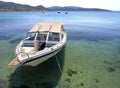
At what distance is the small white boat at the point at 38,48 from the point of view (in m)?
12.6

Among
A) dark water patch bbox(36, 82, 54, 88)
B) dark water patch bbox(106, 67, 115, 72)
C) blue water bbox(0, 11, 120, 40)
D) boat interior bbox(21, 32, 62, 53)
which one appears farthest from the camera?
blue water bbox(0, 11, 120, 40)

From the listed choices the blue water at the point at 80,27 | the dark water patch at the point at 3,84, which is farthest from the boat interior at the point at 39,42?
the blue water at the point at 80,27

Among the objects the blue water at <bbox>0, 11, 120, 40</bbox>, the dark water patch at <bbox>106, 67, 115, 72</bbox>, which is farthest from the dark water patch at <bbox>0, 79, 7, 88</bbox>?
the blue water at <bbox>0, 11, 120, 40</bbox>

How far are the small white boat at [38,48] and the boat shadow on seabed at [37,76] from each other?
1.32 metres

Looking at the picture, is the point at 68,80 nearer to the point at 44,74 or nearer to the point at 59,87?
the point at 59,87

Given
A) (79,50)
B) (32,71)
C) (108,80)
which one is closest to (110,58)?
(79,50)

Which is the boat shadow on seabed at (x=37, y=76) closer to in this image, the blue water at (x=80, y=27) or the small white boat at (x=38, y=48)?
the small white boat at (x=38, y=48)

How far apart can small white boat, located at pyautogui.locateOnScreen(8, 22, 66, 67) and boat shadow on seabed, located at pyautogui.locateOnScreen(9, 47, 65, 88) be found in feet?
4.32

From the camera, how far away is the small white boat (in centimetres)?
1258

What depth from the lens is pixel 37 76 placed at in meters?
14.0

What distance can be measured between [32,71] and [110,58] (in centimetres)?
943

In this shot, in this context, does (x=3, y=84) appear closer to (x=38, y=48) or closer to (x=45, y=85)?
(x=45, y=85)

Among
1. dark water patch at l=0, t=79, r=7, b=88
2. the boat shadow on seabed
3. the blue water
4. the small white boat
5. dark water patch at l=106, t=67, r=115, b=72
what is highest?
the small white boat

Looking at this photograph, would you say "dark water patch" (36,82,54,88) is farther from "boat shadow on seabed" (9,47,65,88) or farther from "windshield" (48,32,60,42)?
"windshield" (48,32,60,42)
